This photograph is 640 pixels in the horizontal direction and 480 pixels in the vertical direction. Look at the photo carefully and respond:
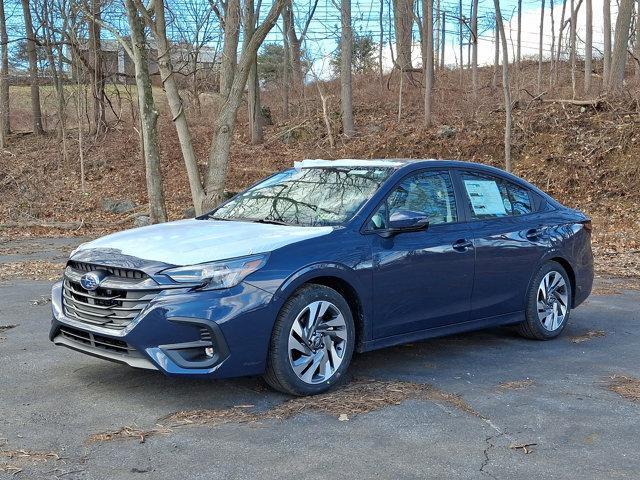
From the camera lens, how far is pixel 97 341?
199 inches

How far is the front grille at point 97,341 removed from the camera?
486 cm

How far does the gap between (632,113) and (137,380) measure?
19067mm

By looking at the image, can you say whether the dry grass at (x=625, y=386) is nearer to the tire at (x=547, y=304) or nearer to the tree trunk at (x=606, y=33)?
the tire at (x=547, y=304)

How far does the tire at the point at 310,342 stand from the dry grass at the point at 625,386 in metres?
1.96

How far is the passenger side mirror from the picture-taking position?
18.3 feet

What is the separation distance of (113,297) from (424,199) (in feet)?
8.65

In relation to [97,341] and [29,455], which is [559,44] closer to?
[97,341]

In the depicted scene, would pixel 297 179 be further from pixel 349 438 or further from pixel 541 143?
pixel 541 143

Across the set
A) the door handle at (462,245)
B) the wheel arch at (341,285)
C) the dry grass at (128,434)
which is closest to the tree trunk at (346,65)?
the door handle at (462,245)

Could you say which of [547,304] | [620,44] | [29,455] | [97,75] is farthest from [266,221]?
[97,75]

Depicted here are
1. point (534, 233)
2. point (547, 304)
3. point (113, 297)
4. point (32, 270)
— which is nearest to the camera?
point (113, 297)

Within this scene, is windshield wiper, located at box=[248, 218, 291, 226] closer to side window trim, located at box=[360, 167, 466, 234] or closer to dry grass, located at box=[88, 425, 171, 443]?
side window trim, located at box=[360, 167, 466, 234]

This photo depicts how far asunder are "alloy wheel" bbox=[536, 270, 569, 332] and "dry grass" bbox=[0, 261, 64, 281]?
7022mm

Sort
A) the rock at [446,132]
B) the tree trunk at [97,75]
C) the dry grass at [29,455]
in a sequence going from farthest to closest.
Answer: the tree trunk at [97,75] → the rock at [446,132] → the dry grass at [29,455]
